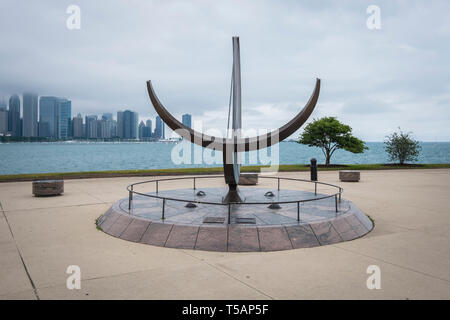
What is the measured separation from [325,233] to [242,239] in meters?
1.46

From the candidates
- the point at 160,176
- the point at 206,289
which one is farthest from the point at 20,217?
the point at 160,176

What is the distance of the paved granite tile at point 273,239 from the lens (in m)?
5.34

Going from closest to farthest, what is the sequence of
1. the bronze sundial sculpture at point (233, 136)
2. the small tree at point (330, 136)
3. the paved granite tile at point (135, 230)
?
the paved granite tile at point (135, 230) → the bronze sundial sculpture at point (233, 136) → the small tree at point (330, 136)

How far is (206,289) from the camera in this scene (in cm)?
386

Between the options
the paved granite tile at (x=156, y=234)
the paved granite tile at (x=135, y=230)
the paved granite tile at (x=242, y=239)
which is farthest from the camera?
the paved granite tile at (x=135, y=230)

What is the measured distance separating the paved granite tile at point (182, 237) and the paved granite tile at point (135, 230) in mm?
581

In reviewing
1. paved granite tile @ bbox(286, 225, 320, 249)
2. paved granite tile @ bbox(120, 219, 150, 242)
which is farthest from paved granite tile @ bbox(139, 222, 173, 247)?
paved granite tile @ bbox(286, 225, 320, 249)

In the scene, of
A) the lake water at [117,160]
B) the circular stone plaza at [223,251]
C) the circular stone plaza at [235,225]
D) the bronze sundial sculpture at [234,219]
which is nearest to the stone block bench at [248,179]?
the bronze sundial sculpture at [234,219]

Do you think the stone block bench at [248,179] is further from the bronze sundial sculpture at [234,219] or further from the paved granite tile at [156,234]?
the paved granite tile at [156,234]

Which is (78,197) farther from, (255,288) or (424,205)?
(424,205)

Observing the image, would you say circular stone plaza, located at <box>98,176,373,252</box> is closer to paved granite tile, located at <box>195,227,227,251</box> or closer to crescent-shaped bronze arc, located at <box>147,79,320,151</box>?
paved granite tile, located at <box>195,227,227,251</box>

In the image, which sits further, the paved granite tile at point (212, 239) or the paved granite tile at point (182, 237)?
the paved granite tile at point (182, 237)

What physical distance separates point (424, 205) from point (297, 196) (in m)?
3.45
